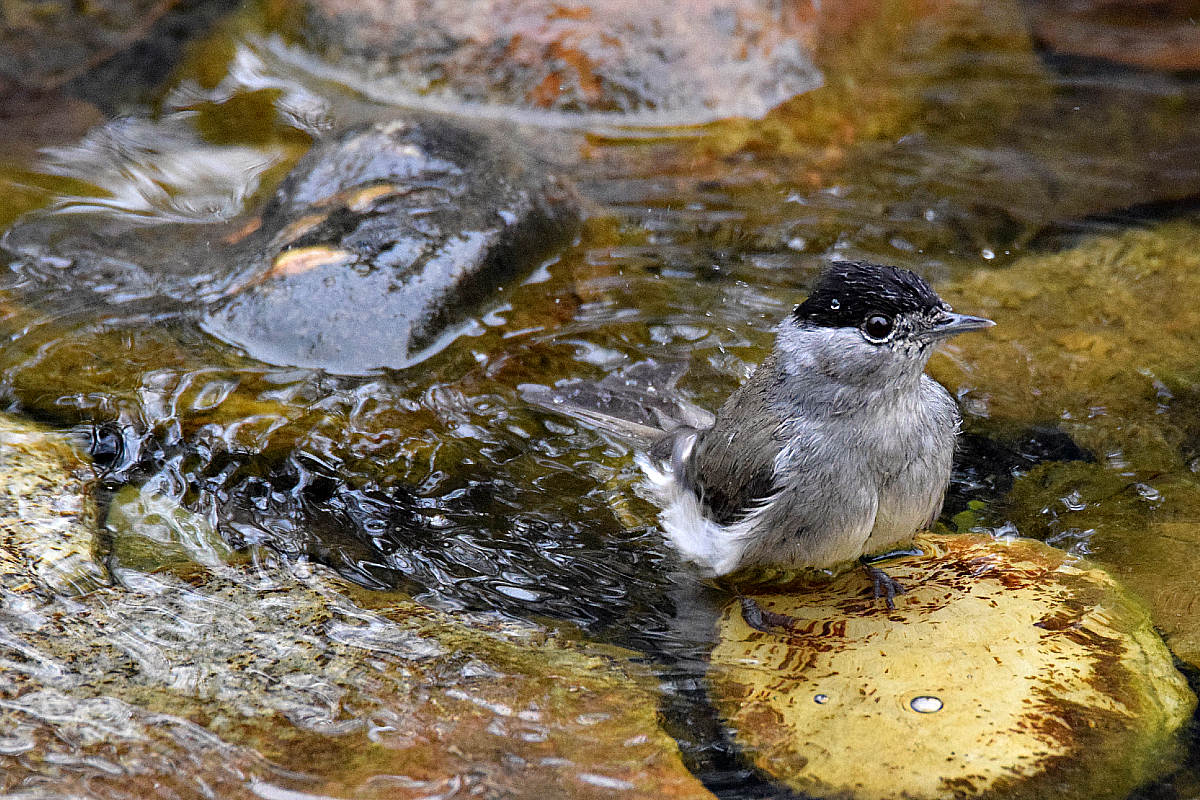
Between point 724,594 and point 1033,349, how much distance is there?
2.20 m

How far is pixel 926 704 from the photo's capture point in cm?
357

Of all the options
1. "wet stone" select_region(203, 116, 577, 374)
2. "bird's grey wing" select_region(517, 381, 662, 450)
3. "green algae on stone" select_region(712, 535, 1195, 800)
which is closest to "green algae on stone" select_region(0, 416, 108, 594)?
"wet stone" select_region(203, 116, 577, 374)

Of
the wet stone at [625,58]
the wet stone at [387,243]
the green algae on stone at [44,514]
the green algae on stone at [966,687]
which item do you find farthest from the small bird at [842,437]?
the wet stone at [625,58]

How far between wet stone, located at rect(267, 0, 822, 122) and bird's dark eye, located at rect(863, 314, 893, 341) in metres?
3.95

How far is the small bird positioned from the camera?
13.3 ft

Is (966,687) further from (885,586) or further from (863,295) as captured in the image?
(863,295)

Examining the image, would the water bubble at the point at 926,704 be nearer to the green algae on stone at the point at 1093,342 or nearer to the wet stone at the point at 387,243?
the green algae on stone at the point at 1093,342

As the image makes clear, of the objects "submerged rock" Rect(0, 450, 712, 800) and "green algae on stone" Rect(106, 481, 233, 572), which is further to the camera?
"green algae on stone" Rect(106, 481, 233, 572)

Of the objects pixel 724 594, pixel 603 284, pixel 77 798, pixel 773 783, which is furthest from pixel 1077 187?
pixel 77 798

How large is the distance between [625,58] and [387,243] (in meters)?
2.78

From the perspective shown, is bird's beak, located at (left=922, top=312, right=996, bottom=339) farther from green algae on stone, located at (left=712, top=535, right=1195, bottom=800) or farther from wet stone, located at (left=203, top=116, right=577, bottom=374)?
wet stone, located at (left=203, top=116, right=577, bottom=374)

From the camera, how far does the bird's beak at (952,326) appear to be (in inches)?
156

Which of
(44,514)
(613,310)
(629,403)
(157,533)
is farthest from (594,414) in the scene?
(44,514)

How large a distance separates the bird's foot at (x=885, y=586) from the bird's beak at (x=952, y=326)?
3.35 ft
